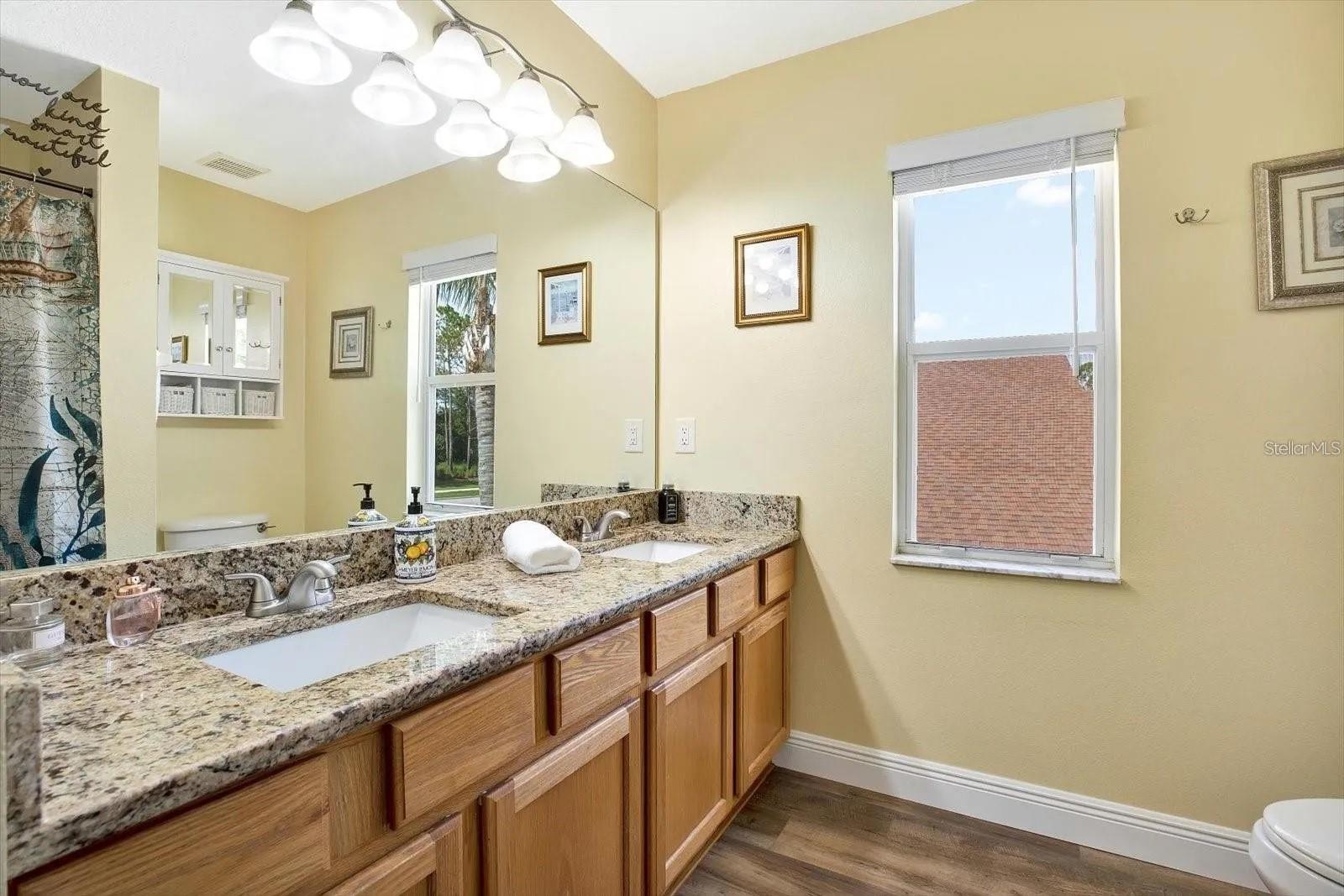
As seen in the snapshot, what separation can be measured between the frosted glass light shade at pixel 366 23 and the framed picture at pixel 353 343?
0.55 metres

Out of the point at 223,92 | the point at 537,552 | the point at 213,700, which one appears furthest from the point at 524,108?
the point at 213,700

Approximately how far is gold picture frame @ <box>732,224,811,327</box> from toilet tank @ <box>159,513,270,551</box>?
5.34 ft

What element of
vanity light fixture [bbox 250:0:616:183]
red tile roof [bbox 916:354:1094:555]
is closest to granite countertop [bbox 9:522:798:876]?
vanity light fixture [bbox 250:0:616:183]

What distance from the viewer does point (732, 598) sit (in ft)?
5.78

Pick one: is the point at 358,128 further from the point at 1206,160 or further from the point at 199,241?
the point at 1206,160

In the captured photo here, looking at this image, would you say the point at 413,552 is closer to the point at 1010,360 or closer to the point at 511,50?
the point at 511,50

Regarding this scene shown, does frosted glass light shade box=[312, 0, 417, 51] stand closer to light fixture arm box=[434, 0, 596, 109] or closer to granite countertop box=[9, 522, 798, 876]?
light fixture arm box=[434, 0, 596, 109]

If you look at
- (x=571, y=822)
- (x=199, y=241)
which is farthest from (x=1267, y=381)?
(x=199, y=241)

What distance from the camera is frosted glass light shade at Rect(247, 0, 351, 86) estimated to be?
3.93 feet

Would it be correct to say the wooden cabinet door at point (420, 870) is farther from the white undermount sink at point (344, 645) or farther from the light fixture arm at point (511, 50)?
the light fixture arm at point (511, 50)

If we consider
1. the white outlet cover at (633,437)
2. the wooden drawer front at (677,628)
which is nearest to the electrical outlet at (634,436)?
the white outlet cover at (633,437)

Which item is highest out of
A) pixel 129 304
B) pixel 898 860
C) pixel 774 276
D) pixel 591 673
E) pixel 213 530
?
pixel 774 276

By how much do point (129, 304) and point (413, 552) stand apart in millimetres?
666

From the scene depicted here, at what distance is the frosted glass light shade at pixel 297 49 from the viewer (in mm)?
1197
